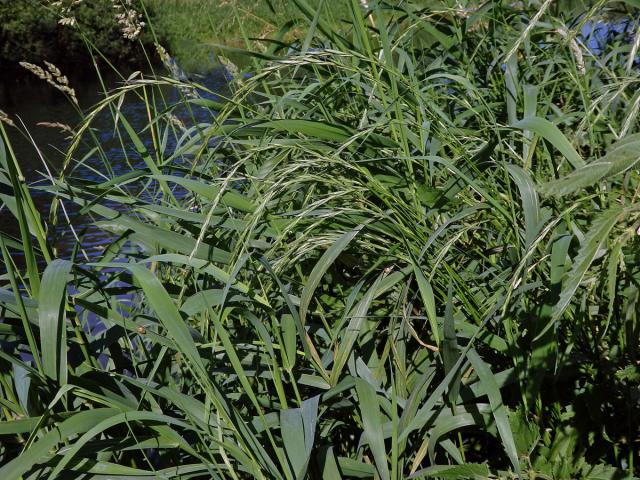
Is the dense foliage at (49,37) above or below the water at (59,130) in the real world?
above

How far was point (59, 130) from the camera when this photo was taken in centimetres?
773

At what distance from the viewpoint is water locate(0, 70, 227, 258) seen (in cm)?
564

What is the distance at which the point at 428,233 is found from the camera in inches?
52.2

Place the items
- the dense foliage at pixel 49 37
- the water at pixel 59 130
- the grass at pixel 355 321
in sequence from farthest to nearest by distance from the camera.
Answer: the dense foliage at pixel 49 37, the water at pixel 59 130, the grass at pixel 355 321

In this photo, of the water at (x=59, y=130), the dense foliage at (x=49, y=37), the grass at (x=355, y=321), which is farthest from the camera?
the dense foliage at (x=49, y=37)

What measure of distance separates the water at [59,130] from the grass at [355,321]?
3430mm

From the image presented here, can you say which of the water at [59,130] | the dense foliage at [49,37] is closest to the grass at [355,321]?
the water at [59,130]

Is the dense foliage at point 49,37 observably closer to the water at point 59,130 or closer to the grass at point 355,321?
the water at point 59,130

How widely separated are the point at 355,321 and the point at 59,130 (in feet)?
23.1

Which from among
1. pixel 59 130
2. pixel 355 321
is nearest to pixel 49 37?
pixel 59 130

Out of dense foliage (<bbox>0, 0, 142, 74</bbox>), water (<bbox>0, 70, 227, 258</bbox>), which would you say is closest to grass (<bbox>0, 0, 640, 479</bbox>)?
water (<bbox>0, 70, 227, 258</bbox>)

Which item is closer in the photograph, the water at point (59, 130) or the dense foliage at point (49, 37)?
the water at point (59, 130)

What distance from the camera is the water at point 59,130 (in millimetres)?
5637

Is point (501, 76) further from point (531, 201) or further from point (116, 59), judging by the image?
point (116, 59)
